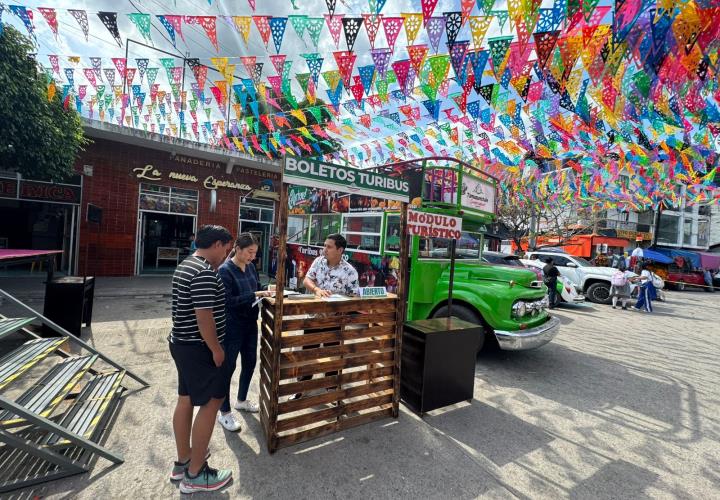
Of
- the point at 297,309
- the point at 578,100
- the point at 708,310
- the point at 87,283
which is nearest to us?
the point at 297,309

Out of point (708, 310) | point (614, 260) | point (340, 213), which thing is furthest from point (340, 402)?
point (614, 260)

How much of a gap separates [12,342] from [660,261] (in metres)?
29.0

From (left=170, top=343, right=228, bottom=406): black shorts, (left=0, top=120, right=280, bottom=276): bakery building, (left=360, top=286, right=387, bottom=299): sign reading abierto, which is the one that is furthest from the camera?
(left=0, top=120, right=280, bottom=276): bakery building

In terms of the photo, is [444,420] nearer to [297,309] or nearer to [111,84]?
[297,309]

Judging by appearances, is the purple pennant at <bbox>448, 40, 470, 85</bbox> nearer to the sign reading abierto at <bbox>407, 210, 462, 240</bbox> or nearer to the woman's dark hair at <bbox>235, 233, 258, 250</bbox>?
the sign reading abierto at <bbox>407, 210, 462, 240</bbox>

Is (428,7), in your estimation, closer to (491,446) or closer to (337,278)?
(337,278)

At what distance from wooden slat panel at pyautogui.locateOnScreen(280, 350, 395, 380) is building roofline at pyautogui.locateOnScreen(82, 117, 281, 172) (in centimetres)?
1086

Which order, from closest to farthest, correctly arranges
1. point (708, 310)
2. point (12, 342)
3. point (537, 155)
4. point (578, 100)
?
1. point (12, 342)
2. point (578, 100)
3. point (537, 155)
4. point (708, 310)

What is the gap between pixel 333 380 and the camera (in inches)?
118

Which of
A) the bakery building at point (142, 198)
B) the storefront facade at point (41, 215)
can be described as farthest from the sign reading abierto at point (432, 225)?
the storefront facade at point (41, 215)

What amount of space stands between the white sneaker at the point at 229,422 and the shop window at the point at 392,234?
337cm

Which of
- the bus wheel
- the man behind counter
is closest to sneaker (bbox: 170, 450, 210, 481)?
the man behind counter

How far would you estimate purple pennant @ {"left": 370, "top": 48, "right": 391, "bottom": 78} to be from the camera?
18.7 feet

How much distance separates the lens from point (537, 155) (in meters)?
11.0
